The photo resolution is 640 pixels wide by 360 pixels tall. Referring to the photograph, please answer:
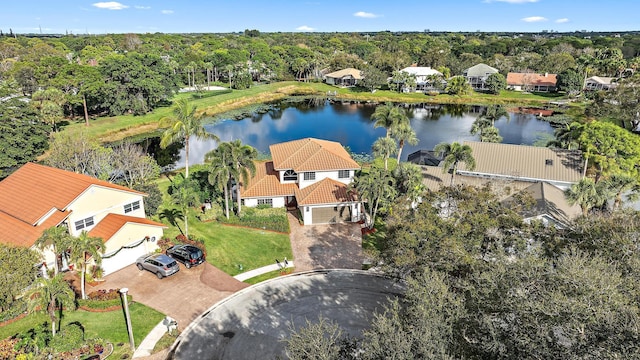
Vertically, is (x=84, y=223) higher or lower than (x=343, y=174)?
lower

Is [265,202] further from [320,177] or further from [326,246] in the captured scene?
[326,246]

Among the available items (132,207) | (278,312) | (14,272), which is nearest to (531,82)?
(278,312)

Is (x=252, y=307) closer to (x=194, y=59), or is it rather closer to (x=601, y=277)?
(x=601, y=277)

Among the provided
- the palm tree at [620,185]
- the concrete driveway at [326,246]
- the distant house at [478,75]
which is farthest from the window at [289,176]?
the distant house at [478,75]

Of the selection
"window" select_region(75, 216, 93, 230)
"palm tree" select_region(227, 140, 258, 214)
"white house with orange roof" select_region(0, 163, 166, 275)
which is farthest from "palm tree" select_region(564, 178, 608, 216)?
"window" select_region(75, 216, 93, 230)

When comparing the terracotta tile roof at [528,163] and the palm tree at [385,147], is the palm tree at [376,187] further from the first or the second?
the terracotta tile roof at [528,163]

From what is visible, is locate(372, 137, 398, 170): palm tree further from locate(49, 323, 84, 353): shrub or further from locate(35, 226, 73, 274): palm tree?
locate(49, 323, 84, 353): shrub
